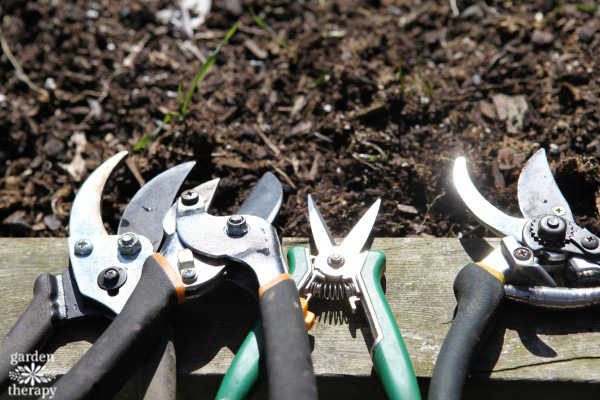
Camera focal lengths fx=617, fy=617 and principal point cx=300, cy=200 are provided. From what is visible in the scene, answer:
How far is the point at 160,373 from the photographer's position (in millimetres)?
1758

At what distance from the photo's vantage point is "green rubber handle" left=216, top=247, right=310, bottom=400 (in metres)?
1.73

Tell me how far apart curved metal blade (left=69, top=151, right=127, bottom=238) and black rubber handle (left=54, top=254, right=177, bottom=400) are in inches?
12.7

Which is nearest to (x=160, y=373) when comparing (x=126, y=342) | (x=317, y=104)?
(x=126, y=342)

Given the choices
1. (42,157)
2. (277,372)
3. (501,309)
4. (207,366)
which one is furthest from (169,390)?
(42,157)

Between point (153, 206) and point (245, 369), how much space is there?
0.76 meters

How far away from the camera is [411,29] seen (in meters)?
3.36

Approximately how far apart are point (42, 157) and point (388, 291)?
1.88m

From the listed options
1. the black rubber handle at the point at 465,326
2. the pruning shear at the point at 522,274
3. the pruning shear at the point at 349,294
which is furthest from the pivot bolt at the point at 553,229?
the pruning shear at the point at 349,294

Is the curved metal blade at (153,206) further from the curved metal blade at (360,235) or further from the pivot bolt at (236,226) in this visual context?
the curved metal blade at (360,235)

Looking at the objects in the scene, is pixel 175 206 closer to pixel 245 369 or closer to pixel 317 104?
pixel 245 369

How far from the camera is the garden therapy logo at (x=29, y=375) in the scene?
1790mm

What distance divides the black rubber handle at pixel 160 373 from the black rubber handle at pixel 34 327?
0.34 metres

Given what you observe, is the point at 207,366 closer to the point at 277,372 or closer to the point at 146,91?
the point at 277,372

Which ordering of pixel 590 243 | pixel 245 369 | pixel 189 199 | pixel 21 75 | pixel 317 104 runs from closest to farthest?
pixel 245 369, pixel 590 243, pixel 189 199, pixel 317 104, pixel 21 75
